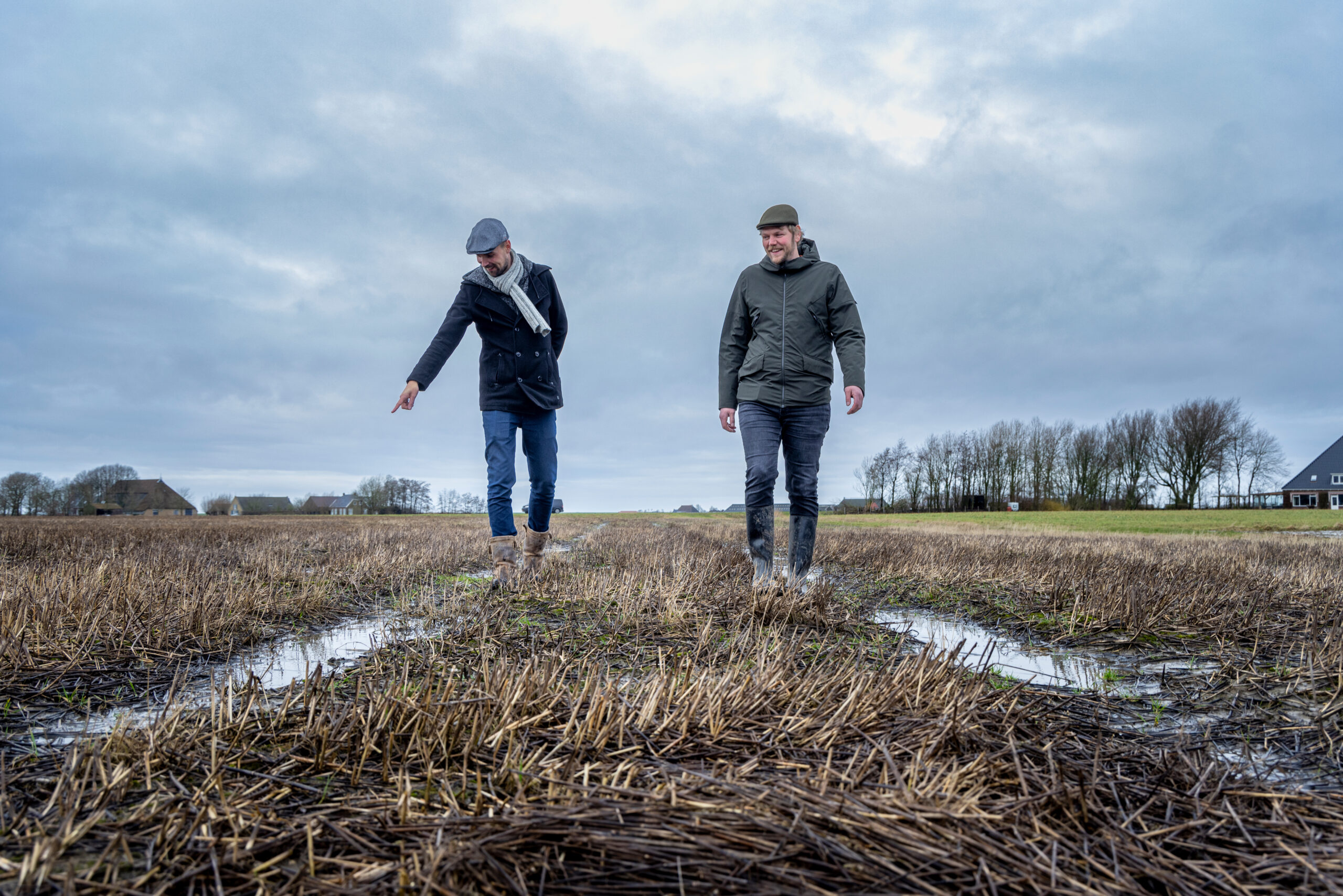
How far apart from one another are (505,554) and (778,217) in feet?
11.1

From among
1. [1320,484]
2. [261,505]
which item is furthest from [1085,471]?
[261,505]

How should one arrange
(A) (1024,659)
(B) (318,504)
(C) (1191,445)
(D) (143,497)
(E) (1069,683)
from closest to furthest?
1. (E) (1069,683)
2. (A) (1024,659)
3. (C) (1191,445)
4. (D) (143,497)
5. (B) (318,504)

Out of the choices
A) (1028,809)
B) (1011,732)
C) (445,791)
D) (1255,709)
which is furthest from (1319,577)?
(445,791)

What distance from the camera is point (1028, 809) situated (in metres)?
1.34

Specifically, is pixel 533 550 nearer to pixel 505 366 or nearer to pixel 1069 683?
pixel 505 366

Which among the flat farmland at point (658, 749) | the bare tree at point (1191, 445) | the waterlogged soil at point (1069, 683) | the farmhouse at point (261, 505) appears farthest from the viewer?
the farmhouse at point (261, 505)

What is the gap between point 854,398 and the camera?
5.13m

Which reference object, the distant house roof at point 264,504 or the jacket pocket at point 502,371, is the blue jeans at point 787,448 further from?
the distant house roof at point 264,504

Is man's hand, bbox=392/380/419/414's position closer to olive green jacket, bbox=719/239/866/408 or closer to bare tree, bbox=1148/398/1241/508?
olive green jacket, bbox=719/239/866/408

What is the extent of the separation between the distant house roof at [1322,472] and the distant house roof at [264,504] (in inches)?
4370

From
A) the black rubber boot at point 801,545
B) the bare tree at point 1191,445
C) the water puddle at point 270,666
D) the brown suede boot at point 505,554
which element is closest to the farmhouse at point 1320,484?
the bare tree at point 1191,445

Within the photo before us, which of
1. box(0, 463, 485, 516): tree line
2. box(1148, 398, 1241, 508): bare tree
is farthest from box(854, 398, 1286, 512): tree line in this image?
box(0, 463, 485, 516): tree line

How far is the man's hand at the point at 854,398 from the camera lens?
5.11m

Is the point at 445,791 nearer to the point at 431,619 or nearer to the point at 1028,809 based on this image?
the point at 1028,809
